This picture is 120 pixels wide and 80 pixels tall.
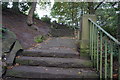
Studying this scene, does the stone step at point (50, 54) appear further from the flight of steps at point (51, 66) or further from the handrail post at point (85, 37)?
the handrail post at point (85, 37)

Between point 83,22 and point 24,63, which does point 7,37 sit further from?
point 83,22

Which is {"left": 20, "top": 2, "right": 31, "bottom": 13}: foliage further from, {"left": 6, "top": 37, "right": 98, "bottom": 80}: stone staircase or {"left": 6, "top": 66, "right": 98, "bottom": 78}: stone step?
{"left": 6, "top": 66, "right": 98, "bottom": 78}: stone step

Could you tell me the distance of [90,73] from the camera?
2627 mm

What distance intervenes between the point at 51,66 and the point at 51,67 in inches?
1.6

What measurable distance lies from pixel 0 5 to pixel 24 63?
5415mm

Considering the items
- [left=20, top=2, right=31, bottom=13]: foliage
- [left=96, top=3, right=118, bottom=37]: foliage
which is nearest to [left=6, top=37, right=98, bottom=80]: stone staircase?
[left=96, top=3, right=118, bottom=37]: foliage

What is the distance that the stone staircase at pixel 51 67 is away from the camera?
2629mm

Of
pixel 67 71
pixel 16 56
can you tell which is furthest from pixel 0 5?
pixel 67 71

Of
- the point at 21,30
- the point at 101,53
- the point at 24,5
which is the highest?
the point at 24,5

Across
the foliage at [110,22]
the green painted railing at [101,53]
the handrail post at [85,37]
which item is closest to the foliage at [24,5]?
the foliage at [110,22]

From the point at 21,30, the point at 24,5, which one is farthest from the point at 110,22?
the point at 24,5

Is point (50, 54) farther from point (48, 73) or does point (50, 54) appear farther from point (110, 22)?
point (110, 22)

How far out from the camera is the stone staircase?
2629mm

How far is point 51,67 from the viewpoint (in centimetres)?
297
